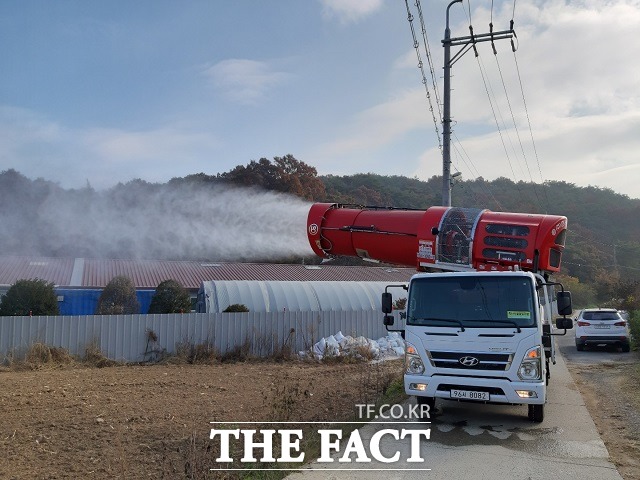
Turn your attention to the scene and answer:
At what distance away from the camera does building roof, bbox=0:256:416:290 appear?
1072 inches

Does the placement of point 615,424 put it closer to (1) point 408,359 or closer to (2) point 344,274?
(1) point 408,359

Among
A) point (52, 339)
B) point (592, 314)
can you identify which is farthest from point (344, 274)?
point (52, 339)

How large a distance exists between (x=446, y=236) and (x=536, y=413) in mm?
3544

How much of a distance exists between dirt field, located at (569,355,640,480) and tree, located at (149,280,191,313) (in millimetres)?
13864

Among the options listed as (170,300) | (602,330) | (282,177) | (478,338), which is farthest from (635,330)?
(282,177)

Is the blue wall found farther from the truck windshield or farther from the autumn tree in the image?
the truck windshield

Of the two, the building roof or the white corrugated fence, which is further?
the building roof

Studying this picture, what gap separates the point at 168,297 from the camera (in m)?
22.4

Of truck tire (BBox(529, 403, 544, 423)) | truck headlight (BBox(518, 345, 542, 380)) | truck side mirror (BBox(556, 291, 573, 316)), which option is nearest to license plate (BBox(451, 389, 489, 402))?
truck headlight (BBox(518, 345, 542, 380))

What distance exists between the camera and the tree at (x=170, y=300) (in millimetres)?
22297

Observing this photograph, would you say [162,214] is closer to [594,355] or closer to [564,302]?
[594,355]

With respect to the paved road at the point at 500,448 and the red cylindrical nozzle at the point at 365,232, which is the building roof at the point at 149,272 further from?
the paved road at the point at 500,448

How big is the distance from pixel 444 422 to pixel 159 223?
17408 millimetres

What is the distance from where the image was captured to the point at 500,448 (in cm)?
761
